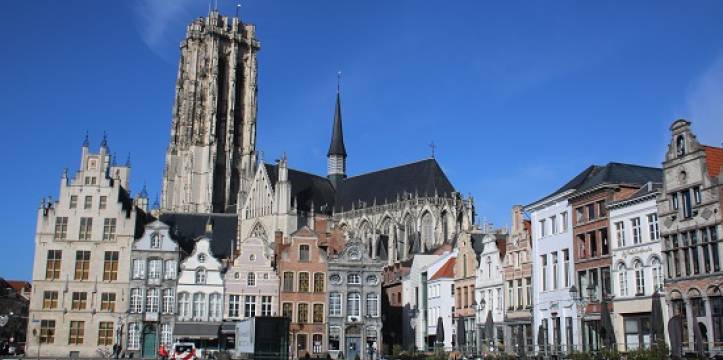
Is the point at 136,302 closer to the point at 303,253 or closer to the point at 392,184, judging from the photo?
the point at 303,253

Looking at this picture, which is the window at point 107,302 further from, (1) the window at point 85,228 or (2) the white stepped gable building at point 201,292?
(2) the white stepped gable building at point 201,292

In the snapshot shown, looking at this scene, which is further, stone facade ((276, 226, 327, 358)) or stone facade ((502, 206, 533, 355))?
stone facade ((276, 226, 327, 358))

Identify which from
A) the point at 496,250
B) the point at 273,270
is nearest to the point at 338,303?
the point at 273,270

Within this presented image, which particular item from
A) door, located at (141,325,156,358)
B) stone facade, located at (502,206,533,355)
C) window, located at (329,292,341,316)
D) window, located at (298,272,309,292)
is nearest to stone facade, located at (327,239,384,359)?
window, located at (329,292,341,316)

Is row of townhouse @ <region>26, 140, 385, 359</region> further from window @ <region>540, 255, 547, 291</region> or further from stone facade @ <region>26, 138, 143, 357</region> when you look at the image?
window @ <region>540, 255, 547, 291</region>

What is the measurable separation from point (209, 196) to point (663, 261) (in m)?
79.3

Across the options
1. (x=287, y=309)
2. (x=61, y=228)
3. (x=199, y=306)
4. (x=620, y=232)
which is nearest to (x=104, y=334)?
(x=199, y=306)

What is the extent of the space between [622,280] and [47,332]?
3616 centimetres

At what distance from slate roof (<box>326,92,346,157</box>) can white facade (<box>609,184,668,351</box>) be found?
75.0 metres

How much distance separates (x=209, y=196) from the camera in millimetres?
107438

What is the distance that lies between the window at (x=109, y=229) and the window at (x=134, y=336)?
5.97 metres

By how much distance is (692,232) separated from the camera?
112ft

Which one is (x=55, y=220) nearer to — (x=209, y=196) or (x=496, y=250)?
(x=496, y=250)

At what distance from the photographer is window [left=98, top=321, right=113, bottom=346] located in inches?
2084
